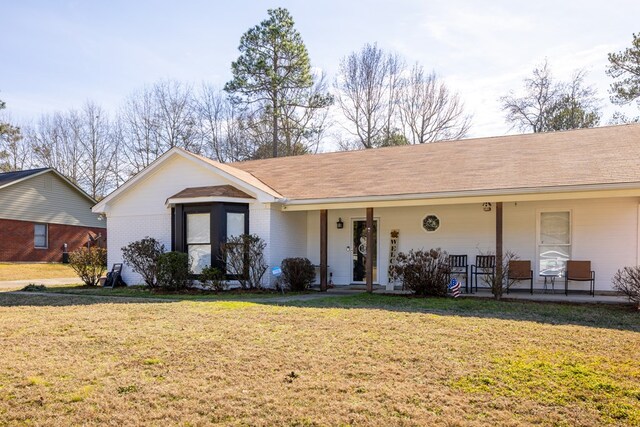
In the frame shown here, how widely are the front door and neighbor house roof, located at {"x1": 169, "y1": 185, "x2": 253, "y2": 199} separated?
3.20 m

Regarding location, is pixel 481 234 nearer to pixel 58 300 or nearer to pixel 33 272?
pixel 58 300

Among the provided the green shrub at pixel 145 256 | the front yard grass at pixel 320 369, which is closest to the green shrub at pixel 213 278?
the green shrub at pixel 145 256

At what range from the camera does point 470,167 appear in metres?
13.2

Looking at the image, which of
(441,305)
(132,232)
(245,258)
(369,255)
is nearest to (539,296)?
(441,305)

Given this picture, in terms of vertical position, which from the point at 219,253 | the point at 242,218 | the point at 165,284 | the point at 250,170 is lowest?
the point at 165,284

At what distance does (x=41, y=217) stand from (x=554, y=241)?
2532 centimetres

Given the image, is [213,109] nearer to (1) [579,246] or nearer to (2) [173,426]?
(1) [579,246]

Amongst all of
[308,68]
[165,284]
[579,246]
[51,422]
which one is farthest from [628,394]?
[308,68]

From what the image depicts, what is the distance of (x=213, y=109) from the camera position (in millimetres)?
34188

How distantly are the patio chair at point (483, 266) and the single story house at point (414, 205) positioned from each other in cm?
27

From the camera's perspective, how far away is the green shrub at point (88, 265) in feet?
50.2

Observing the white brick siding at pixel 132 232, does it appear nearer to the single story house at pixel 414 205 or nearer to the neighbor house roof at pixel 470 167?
the single story house at pixel 414 205

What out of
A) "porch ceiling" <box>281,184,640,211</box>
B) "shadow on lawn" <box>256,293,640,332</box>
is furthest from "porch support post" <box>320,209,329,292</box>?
"shadow on lawn" <box>256,293,640,332</box>

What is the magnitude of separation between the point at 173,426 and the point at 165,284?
9.82 meters
